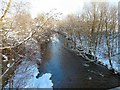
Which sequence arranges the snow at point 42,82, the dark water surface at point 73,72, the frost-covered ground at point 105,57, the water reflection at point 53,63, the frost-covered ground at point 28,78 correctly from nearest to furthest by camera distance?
the frost-covered ground at point 28,78, the snow at point 42,82, the dark water surface at point 73,72, the water reflection at point 53,63, the frost-covered ground at point 105,57

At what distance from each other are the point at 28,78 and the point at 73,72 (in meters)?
1.42

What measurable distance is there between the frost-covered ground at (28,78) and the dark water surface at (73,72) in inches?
7.5

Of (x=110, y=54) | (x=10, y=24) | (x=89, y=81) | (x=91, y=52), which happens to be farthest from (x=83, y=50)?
(x=10, y=24)

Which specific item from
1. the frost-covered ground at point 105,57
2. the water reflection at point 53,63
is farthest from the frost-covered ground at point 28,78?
the frost-covered ground at point 105,57

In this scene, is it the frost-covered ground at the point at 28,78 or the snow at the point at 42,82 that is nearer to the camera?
the frost-covered ground at the point at 28,78

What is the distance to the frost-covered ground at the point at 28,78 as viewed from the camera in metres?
2.96

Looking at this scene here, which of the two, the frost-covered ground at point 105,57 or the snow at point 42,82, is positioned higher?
the frost-covered ground at point 105,57

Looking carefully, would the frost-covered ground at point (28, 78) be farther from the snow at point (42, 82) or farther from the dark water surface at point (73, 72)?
the dark water surface at point (73, 72)

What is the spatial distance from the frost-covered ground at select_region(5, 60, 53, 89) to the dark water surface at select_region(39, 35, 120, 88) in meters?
0.19

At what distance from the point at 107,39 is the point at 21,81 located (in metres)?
2.42

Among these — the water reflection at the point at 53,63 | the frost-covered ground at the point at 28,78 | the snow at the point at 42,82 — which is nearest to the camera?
the frost-covered ground at the point at 28,78

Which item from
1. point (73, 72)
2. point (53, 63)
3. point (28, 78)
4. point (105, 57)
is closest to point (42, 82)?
point (28, 78)

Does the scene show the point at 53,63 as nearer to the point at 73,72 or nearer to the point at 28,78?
the point at 73,72

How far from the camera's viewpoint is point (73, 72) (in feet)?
14.5
